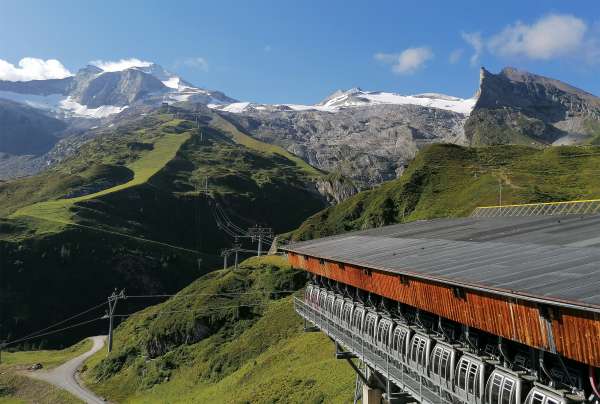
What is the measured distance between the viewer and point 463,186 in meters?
119

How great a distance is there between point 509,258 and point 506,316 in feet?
19.4

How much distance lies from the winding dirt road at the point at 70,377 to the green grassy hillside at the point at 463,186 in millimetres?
57233

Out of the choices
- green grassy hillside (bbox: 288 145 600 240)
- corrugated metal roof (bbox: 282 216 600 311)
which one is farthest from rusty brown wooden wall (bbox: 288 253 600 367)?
green grassy hillside (bbox: 288 145 600 240)

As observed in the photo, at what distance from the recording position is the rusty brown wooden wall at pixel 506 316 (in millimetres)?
13560

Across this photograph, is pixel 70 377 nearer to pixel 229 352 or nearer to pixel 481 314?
pixel 229 352

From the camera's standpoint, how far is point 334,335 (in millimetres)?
33344

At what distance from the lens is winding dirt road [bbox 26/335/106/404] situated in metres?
78.9

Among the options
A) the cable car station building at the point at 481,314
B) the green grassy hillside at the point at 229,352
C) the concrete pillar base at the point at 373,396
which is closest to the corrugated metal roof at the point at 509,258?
the cable car station building at the point at 481,314

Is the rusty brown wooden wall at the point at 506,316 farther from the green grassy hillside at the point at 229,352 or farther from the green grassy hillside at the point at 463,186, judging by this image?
the green grassy hillside at the point at 463,186

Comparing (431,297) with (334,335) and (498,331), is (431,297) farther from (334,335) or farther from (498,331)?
(334,335)

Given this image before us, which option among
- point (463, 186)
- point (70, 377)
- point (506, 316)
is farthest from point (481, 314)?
point (463, 186)

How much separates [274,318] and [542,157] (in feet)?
360

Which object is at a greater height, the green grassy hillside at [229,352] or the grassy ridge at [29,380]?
the green grassy hillside at [229,352]

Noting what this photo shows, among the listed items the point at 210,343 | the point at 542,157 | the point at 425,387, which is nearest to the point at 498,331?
the point at 425,387
